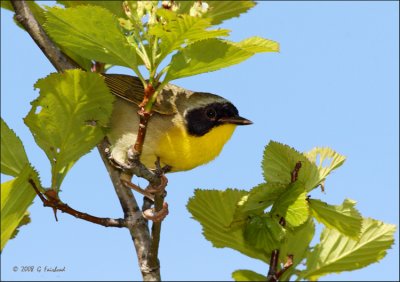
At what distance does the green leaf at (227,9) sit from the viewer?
3.80 meters

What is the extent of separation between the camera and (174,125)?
164 inches

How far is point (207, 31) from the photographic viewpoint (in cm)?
242

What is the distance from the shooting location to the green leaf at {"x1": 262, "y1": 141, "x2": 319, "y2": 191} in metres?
2.70

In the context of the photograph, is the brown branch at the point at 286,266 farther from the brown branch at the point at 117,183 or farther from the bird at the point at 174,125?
the bird at the point at 174,125

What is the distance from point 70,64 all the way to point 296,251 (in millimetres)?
1704

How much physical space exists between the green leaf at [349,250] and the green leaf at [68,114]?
1.20 m

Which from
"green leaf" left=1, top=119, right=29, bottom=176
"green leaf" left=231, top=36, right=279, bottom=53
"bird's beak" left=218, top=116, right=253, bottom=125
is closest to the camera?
"green leaf" left=231, top=36, right=279, bottom=53

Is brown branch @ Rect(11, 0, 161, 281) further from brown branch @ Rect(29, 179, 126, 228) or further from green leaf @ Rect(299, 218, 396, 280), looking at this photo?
green leaf @ Rect(299, 218, 396, 280)

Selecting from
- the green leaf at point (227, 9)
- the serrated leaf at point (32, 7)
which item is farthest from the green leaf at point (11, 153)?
the green leaf at point (227, 9)

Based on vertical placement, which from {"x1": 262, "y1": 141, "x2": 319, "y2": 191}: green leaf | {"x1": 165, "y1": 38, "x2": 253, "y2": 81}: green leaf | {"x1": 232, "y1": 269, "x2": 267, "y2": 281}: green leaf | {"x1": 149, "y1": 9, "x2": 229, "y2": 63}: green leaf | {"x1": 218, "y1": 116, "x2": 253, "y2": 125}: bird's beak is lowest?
{"x1": 232, "y1": 269, "x2": 267, "y2": 281}: green leaf

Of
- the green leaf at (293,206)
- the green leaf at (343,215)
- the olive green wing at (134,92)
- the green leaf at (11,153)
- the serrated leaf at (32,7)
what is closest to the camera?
the green leaf at (293,206)

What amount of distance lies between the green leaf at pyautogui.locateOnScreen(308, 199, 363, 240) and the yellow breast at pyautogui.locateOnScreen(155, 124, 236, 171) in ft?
4.43

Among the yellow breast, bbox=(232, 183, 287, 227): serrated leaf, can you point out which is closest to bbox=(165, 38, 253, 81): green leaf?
bbox=(232, 183, 287, 227): serrated leaf

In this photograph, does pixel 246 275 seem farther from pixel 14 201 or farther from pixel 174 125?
pixel 174 125
